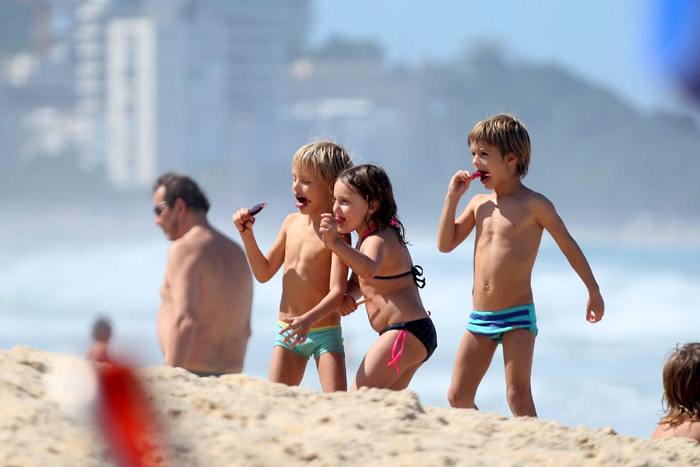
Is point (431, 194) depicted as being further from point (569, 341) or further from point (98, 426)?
point (98, 426)

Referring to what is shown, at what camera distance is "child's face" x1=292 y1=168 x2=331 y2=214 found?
3.93 meters

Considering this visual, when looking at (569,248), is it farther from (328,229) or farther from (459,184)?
(328,229)

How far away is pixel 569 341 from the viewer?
981 inches

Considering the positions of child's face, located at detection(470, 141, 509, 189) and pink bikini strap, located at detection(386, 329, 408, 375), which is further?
child's face, located at detection(470, 141, 509, 189)

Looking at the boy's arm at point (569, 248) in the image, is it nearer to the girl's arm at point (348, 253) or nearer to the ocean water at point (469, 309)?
the girl's arm at point (348, 253)

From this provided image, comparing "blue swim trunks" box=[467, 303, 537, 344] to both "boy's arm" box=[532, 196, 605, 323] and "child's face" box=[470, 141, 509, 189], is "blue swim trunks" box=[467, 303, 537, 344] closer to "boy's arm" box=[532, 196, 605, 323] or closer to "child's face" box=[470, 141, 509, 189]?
"boy's arm" box=[532, 196, 605, 323]

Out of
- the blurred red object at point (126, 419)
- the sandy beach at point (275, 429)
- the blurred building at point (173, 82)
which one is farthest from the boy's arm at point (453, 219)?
the blurred building at point (173, 82)

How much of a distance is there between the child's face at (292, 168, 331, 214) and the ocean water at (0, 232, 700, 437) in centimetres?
56

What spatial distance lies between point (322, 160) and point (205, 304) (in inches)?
35.8

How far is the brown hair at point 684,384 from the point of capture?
3.58 meters

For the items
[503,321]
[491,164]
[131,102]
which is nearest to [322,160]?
[491,164]

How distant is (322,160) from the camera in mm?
3949

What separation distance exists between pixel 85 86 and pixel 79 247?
89.8 feet

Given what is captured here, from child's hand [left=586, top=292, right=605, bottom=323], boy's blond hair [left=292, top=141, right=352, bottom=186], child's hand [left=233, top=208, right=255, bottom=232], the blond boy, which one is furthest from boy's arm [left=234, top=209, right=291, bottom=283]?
child's hand [left=586, top=292, right=605, bottom=323]
